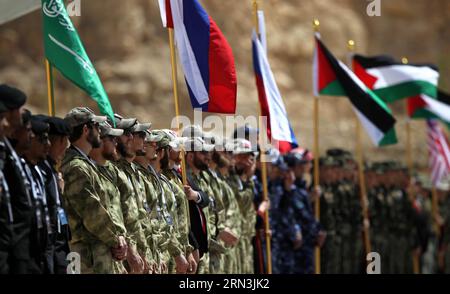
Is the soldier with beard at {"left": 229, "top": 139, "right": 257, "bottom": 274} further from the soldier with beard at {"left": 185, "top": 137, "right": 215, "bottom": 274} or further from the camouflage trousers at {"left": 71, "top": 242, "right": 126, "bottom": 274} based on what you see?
the camouflage trousers at {"left": 71, "top": 242, "right": 126, "bottom": 274}

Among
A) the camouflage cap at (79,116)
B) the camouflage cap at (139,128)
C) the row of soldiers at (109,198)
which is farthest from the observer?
the camouflage cap at (139,128)

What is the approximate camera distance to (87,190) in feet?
32.4

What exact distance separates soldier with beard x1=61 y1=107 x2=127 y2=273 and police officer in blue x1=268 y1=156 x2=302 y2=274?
7.51m

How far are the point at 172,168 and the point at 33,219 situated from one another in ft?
14.4

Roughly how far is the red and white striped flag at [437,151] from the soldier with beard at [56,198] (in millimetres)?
14741

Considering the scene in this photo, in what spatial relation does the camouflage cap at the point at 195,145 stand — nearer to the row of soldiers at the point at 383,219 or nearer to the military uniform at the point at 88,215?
the military uniform at the point at 88,215

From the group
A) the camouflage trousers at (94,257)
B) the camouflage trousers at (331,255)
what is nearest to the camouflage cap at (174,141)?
the camouflage trousers at (94,257)

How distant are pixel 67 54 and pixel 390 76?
10.5 m

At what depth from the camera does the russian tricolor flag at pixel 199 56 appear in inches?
492

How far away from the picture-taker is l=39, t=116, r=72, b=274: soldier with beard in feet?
29.3

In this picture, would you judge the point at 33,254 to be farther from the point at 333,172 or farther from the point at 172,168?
the point at 333,172

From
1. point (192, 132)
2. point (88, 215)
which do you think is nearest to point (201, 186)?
point (192, 132)

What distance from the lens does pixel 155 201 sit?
11.4 m

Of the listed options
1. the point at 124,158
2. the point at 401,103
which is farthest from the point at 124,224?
the point at 401,103
